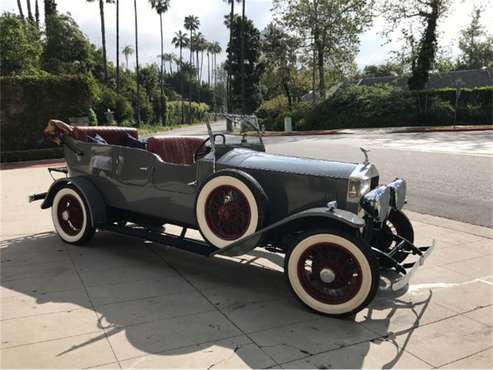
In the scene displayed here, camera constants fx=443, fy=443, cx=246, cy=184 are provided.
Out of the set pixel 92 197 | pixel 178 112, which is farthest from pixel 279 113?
pixel 178 112

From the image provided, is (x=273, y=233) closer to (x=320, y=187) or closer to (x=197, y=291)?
(x=320, y=187)

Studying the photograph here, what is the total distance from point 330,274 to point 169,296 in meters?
1.33

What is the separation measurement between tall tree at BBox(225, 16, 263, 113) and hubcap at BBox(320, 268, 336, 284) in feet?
128

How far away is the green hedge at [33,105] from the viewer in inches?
611

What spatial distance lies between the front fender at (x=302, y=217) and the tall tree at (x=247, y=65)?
38.6m

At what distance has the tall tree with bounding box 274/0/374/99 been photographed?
3147 centimetres

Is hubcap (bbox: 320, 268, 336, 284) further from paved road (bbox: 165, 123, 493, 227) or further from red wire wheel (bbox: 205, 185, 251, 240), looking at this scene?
paved road (bbox: 165, 123, 493, 227)

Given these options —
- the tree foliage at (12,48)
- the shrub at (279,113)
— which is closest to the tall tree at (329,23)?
the shrub at (279,113)

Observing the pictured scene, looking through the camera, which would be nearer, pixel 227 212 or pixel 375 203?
pixel 375 203

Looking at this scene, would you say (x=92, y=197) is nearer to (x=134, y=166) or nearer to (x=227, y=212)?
(x=134, y=166)

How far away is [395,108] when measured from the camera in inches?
1112

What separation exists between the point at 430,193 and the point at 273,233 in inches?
204

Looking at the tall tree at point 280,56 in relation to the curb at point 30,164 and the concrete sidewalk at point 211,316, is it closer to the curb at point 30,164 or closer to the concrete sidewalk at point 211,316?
the curb at point 30,164

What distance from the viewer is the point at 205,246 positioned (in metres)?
3.93
